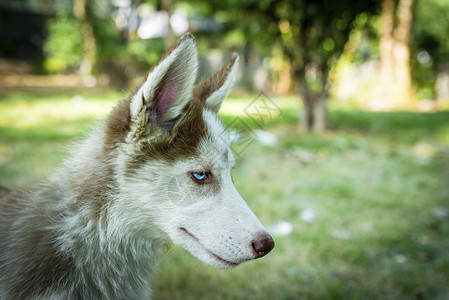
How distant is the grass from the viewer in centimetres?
309

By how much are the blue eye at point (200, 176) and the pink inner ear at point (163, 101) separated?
0.34m

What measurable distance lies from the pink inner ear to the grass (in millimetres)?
598

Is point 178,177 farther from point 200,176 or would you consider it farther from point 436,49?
point 436,49

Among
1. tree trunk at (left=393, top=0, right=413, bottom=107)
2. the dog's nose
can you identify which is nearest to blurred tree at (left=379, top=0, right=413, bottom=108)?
tree trunk at (left=393, top=0, right=413, bottom=107)

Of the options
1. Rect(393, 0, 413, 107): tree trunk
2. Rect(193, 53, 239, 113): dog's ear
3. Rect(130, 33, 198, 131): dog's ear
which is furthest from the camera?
Rect(393, 0, 413, 107): tree trunk

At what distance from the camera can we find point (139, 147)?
196 centimetres

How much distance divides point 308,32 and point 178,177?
6.73 meters

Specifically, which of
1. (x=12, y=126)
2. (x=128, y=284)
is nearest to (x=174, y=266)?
(x=128, y=284)

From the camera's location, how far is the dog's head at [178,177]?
1878mm

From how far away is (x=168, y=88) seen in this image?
196 centimetres

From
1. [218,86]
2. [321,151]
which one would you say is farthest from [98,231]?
[321,151]

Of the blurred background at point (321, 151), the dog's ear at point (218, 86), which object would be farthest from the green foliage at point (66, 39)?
the dog's ear at point (218, 86)

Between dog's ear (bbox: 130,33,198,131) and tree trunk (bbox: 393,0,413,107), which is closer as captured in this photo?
dog's ear (bbox: 130,33,198,131)

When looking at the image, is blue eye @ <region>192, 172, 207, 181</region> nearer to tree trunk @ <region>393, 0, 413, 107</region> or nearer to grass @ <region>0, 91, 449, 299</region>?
grass @ <region>0, 91, 449, 299</region>
